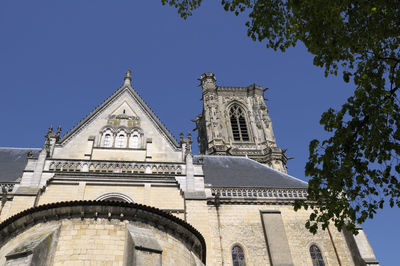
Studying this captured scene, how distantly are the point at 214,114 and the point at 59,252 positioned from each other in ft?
99.5

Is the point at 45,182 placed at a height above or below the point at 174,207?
above

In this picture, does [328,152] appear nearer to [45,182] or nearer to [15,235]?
[15,235]

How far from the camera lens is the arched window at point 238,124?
37.3 metres

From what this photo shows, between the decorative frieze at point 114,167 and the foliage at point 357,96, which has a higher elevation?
the decorative frieze at point 114,167

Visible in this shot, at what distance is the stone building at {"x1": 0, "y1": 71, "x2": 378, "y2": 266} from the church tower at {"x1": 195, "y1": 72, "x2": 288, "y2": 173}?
10746 millimetres

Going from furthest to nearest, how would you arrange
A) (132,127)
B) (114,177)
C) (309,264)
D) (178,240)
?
(132,127), (114,177), (309,264), (178,240)

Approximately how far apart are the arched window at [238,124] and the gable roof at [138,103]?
57.6 feet

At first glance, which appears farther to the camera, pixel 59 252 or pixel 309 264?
pixel 309 264

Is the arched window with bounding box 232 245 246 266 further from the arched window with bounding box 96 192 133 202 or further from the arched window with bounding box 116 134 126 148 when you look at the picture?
the arched window with bounding box 116 134 126 148

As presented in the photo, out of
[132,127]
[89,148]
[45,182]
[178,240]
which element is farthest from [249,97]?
[178,240]

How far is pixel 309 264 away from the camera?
596 inches

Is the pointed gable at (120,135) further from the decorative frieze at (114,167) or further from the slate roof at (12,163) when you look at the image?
the slate roof at (12,163)

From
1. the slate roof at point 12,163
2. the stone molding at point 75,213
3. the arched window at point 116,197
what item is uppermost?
the slate roof at point 12,163

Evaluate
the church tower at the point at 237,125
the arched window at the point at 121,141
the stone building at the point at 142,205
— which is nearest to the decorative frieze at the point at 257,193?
the stone building at the point at 142,205
